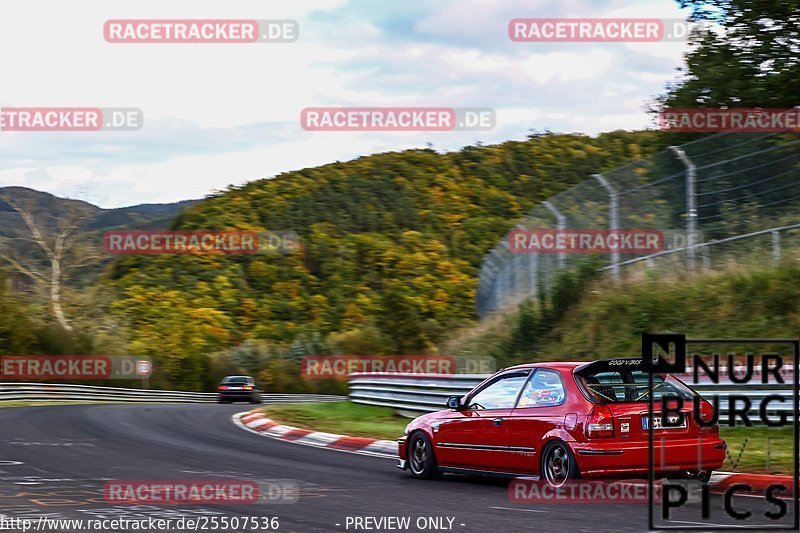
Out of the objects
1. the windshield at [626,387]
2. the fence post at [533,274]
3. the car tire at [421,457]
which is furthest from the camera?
the fence post at [533,274]

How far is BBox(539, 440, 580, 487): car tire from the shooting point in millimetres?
10008

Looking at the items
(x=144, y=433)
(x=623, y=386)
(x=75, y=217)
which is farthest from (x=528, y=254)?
(x=75, y=217)

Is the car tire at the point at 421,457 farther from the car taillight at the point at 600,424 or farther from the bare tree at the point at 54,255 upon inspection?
the bare tree at the point at 54,255

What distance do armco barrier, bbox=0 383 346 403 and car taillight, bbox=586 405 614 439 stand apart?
98.4ft

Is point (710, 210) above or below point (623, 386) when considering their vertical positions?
above

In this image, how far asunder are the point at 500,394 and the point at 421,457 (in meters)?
1.35

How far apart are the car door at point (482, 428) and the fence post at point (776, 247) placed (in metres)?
8.65

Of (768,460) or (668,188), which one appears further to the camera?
(668,188)

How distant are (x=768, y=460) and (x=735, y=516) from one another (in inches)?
122

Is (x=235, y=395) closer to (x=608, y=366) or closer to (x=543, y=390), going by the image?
(x=543, y=390)

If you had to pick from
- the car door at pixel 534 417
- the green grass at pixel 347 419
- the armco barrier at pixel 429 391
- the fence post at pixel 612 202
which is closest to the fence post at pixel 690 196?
the fence post at pixel 612 202

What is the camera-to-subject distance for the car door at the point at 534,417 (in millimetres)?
10469

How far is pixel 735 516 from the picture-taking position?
8375mm

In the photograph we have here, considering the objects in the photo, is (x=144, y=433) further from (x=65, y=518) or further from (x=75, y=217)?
(x=75, y=217)
